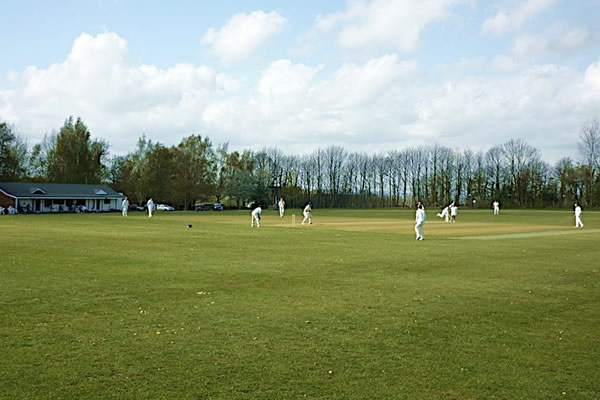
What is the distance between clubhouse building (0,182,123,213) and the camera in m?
81.8

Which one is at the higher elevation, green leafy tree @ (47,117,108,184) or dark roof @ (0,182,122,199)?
green leafy tree @ (47,117,108,184)

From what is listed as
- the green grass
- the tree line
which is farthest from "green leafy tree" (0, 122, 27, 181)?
the green grass

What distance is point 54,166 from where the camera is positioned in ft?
319

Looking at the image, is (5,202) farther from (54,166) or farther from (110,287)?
(110,287)

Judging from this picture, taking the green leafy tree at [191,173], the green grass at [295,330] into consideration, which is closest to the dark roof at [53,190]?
the green leafy tree at [191,173]

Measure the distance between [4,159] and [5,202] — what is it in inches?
265

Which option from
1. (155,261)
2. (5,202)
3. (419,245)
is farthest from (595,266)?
(5,202)

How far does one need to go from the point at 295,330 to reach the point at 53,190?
3420 inches

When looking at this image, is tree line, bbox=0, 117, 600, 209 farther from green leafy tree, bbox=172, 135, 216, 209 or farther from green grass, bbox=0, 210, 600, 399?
green grass, bbox=0, 210, 600, 399

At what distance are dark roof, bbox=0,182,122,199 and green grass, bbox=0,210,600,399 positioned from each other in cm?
7288

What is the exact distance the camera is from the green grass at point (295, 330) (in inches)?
237

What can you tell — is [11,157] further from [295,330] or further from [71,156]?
[295,330]

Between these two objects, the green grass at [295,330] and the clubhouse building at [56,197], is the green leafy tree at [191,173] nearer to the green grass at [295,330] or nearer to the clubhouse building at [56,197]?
the clubhouse building at [56,197]

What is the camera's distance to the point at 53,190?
86.8m
